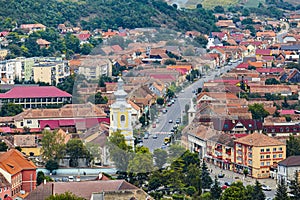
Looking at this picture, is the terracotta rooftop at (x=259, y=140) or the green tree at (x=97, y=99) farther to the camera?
the terracotta rooftop at (x=259, y=140)

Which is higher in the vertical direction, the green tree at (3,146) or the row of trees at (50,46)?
the green tree at (3,146)

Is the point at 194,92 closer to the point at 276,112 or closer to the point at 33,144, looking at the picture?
the point at 33,144

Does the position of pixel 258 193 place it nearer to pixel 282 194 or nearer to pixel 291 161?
pixel 282 194

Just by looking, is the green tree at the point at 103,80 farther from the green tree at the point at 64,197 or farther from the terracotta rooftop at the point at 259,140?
the terracotta rooftop at the point at 259,140

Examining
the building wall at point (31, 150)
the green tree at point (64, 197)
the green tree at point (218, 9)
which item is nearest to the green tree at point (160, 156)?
the green tree at point (64, 197)

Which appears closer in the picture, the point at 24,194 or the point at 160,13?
the point at 24,194

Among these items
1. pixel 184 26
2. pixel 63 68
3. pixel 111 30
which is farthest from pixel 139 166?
pixel 111 30

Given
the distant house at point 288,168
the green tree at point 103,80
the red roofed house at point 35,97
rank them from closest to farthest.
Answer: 1. the green tree at point 103,80
2. the distant house at point 288,168
3. the red roofed house at point 35,97
